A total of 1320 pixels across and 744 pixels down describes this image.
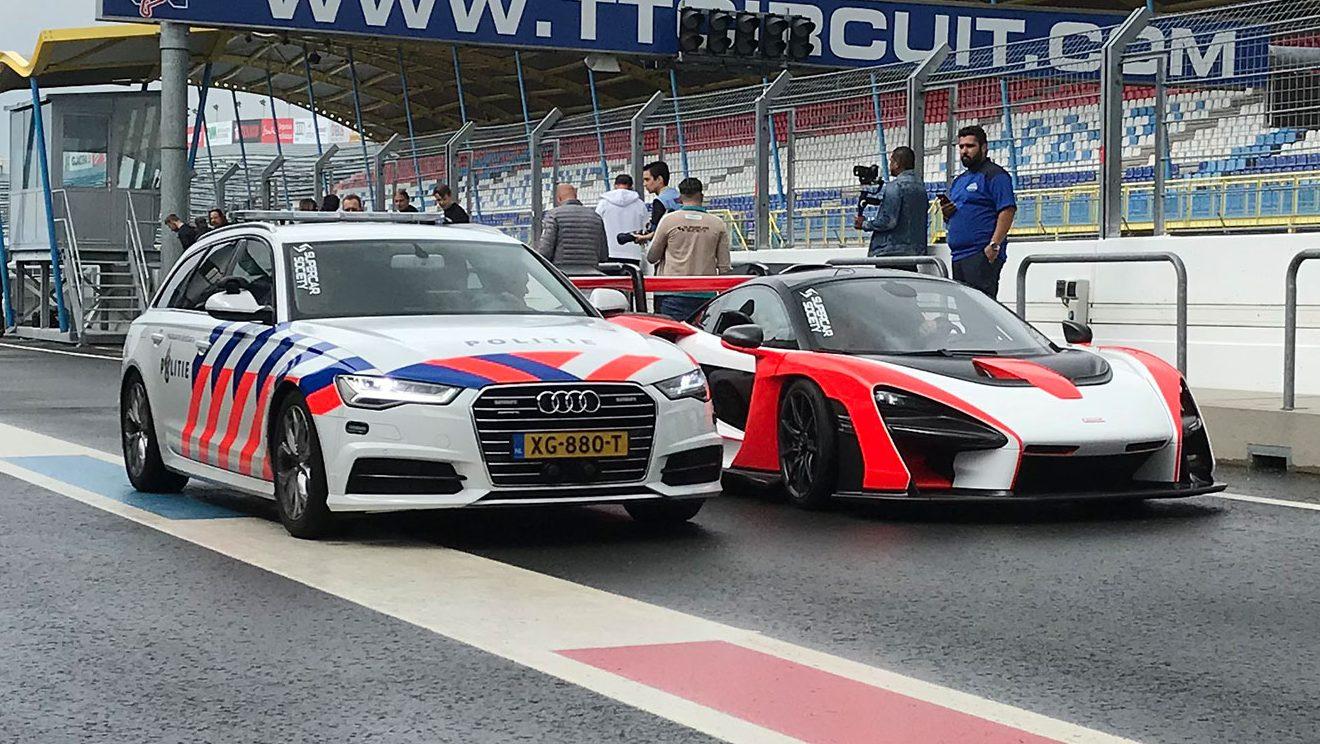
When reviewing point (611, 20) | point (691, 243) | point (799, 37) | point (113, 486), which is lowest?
point (113, 486)

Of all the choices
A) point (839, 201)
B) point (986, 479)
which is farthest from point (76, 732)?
point (839, 201)

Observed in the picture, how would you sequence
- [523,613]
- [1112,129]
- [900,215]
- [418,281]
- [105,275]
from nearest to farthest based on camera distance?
[523,613] → [418,281] → [900,215] → [1112,129] → [105,275]

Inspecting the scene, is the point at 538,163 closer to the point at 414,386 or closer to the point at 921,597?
the point at 414,386

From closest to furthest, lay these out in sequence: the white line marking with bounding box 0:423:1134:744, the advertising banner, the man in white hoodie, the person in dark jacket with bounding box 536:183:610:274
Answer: the white line marking with bounding box 0:423:1134:744 < the person in dark jacket with bounding box 536:183:610:274 < the man in white hoodie < the advertising banner

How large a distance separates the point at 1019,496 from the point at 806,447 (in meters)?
1.19

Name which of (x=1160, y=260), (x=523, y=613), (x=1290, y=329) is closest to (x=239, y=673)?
(x=523, y=613)

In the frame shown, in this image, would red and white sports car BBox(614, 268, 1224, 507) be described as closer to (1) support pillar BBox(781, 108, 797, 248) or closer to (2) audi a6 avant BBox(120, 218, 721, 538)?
(2) audi a6 avant BBox(120, 218, 721, 538)

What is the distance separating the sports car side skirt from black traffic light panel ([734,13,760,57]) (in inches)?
849

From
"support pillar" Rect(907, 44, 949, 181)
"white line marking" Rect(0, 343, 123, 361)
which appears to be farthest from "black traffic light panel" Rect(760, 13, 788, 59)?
"support pillar" Rect(907, 44, 949, 181)

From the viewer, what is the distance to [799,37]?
30734 millimetres

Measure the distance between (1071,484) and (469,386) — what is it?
2816 millimetres

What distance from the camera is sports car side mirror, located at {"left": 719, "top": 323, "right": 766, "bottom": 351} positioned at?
Answer: 9922 millimetres

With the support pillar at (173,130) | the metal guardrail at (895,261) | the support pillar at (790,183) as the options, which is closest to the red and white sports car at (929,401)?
the metal guardrail at (895,261)

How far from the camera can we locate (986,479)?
885cm
